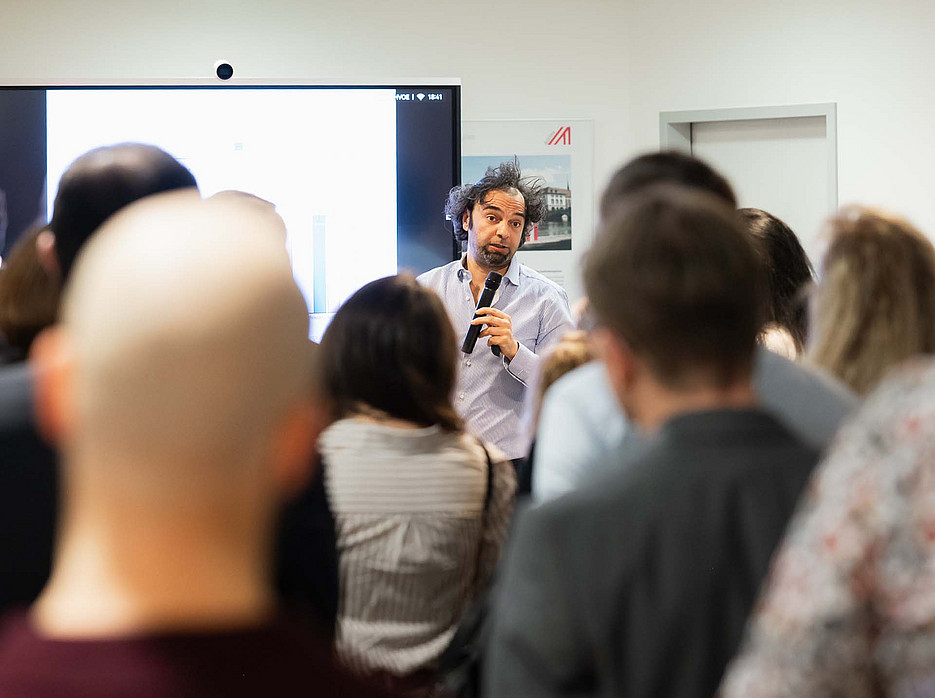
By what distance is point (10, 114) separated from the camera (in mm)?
4566

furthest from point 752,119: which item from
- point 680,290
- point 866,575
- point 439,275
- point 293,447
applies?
point 293,447

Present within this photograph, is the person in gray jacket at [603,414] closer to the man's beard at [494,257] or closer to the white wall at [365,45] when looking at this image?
the man's beard at [494,257]

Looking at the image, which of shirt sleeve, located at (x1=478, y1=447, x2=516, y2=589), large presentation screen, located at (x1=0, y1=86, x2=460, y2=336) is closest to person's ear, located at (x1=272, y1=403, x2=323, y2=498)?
shirt sleeve, located at (x1=478, y1=447, x2=516, y2=589)

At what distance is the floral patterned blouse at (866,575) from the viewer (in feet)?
2.53

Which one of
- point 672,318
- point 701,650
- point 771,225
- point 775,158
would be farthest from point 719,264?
point 775,158

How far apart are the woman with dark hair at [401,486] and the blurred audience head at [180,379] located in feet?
3.84

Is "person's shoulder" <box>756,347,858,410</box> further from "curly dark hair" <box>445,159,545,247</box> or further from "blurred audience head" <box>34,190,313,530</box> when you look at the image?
"curly dark hair" <box>445,159,545,247</box>

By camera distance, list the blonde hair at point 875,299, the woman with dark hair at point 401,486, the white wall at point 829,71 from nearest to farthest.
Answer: the blonde hair at point 875,299 < the woman with dark hair at point 401,486 < the white wall at point 829,71

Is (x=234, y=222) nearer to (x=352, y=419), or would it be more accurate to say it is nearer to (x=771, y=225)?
(x=352, y=419)

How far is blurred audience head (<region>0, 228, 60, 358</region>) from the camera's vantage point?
159 centimetres

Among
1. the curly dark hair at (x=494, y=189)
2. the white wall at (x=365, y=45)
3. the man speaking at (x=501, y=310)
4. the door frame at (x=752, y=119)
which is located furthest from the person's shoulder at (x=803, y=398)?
the white wall at (x=365, y=45)

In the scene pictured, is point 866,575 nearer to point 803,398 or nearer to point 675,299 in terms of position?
point 675,299

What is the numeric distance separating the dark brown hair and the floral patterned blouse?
0.31 m

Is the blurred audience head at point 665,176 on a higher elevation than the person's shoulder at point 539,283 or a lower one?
higher
